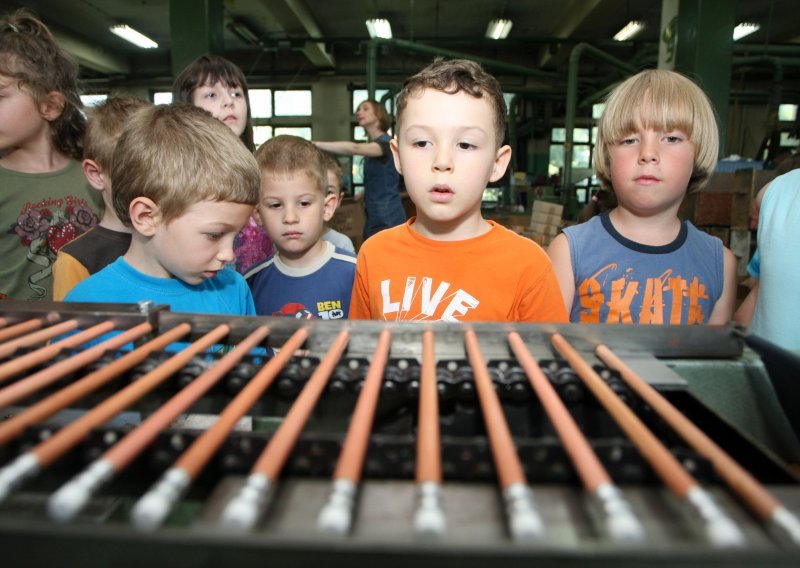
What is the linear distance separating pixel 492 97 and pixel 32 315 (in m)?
0.96

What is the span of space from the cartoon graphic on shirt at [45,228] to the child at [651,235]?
4.84 ft

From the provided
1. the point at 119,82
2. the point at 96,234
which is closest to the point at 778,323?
the point at 96,234

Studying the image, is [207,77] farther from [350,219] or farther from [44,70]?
[350,219]

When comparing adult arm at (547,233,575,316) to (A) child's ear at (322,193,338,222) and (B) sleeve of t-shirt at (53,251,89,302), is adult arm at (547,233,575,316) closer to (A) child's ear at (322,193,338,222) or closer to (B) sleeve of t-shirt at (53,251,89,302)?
(A) child's ear at (322,193,338,222)

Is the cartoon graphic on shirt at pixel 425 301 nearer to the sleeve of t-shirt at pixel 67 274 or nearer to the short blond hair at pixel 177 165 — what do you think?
the short blond hair at pixel 177 165

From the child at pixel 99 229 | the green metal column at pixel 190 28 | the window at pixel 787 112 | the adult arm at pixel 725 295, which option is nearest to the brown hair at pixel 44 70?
the child at pixel 99 229

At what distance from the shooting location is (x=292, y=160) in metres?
1.66

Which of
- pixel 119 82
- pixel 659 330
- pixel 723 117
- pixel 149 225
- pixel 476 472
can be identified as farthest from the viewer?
pixel 119 82

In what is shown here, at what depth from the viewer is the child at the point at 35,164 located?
5.29 feet

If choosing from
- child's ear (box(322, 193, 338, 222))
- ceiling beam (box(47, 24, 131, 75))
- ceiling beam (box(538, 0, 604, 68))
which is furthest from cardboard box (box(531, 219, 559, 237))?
ceiling beam (box(47, 24, 131, 75))

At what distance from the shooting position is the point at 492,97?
3.92ft

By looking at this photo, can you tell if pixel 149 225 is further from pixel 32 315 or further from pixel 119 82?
pixel 119 82

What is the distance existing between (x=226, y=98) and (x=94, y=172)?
555 mm

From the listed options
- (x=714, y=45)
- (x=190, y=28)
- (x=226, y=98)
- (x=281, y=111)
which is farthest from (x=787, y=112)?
(x=226, y=98)
